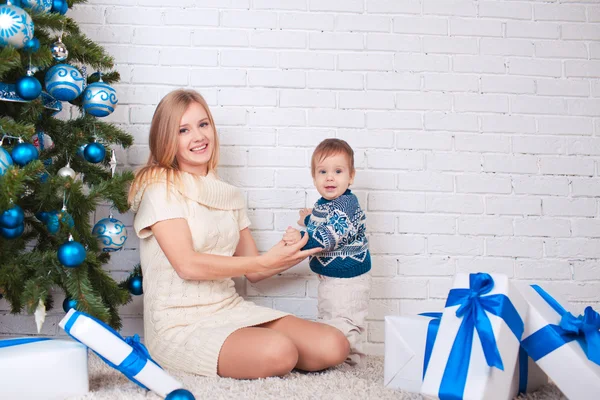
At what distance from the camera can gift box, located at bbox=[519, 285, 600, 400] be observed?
1308 millimetres

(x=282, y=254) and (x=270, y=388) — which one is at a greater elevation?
(x=282, y=254)

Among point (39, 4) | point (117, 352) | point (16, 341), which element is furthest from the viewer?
point (39, 4)

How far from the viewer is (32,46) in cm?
159

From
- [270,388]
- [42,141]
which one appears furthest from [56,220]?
[270,388]

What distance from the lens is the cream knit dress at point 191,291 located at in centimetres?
174

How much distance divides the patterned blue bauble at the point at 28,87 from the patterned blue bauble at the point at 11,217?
1.06ft

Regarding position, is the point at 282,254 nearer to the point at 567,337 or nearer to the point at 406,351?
the point at 406,351

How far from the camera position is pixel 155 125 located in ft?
6.41

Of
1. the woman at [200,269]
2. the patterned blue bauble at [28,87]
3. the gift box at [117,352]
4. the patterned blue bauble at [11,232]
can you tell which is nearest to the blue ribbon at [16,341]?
the gift box at [117,352]

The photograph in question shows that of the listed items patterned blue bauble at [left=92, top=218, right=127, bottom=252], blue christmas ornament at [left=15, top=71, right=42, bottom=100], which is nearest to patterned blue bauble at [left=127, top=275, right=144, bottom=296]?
patterned blue bauble at [left=92, top=218, right=127, bottom=252]

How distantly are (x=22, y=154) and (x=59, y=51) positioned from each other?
1.20 ft

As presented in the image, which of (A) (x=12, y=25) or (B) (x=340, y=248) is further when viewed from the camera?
(B) (x=340, y=248)

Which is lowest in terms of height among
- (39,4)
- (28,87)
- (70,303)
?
(70,303)

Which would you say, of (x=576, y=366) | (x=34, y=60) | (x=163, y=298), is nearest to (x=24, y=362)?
(x=163, y=298)
